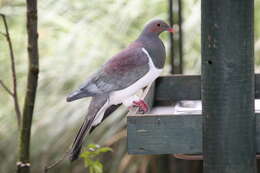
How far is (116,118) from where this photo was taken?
323cm

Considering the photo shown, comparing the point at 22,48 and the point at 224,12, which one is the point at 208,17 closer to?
the point at 224,12

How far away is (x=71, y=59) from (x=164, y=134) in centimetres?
217

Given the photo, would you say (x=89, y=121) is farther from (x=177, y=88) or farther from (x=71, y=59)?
(x=71, y=59)

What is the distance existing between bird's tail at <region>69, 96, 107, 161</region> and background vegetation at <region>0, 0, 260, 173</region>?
1.57m

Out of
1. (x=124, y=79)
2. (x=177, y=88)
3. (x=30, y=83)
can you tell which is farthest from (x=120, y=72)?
(x=177, y=88)

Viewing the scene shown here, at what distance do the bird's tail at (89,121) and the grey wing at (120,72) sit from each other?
3cm

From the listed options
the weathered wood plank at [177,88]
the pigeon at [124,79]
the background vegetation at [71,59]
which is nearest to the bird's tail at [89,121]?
the pigeon at [124,79]

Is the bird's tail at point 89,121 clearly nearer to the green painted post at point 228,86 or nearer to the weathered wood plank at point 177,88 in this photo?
the green painted post at point 228,86

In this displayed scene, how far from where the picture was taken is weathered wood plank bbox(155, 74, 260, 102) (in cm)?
201

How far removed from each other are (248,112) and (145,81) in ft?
1.23

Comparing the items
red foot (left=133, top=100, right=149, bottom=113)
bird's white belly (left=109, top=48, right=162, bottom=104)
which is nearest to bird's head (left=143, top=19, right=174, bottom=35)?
bird's white belly (left=109, top=48, right=162, bottom=104)

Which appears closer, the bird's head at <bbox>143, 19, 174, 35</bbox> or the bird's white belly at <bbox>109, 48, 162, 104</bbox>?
the bird's white belly at <bbox>109, 48, 162, 104</bbox>

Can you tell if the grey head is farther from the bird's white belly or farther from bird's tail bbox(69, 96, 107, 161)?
bird's tail bbox(69, 96, 107, 161)

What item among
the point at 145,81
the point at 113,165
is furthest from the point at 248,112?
the point at 113,165
